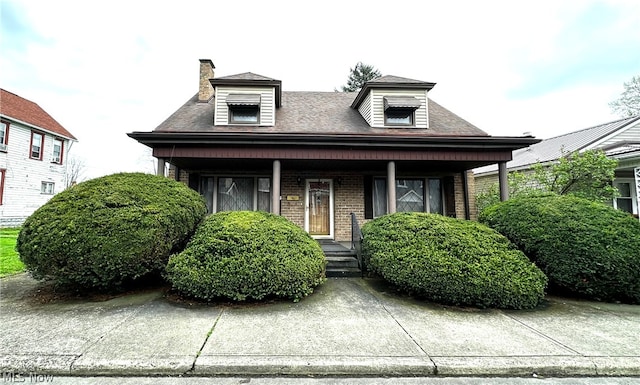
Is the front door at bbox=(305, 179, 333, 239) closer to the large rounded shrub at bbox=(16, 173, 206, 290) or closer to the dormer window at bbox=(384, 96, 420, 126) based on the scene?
the dormer window at bbox=(384, 96, 420, 126)

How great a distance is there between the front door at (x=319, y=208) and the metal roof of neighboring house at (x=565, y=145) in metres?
8.55

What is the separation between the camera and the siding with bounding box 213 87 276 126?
866 centimetres

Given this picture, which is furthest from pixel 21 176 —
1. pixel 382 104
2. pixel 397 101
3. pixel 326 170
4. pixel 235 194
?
pixel 397 101

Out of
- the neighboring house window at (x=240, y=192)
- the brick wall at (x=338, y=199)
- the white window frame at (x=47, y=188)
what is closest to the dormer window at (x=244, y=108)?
the neighboring house window at (x=240, y=192)

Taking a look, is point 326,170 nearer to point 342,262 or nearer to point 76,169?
point 342,262

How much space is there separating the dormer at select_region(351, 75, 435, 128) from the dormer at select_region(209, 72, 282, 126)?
3.23 metres

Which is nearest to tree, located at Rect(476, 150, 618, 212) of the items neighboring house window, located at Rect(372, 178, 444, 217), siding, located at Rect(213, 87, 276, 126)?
neighboring house window, located at Rect(372, 178, 444, 217)

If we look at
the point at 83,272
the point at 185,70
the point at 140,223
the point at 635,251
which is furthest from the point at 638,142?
the point at 185,70

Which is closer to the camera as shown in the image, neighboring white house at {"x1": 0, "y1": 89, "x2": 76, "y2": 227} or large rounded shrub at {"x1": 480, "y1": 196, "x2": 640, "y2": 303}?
large rounded shrub at {"x1": 480, "y1": 196, "x2": 640, "y2": 303}

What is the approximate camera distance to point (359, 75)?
24.9 m

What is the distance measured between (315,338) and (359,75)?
2542cm

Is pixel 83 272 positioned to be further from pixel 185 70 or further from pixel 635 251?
pixel 185 70

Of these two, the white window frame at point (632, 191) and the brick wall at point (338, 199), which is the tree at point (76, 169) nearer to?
the brick wall at point (338, 199)

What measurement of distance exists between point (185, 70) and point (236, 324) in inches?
550
